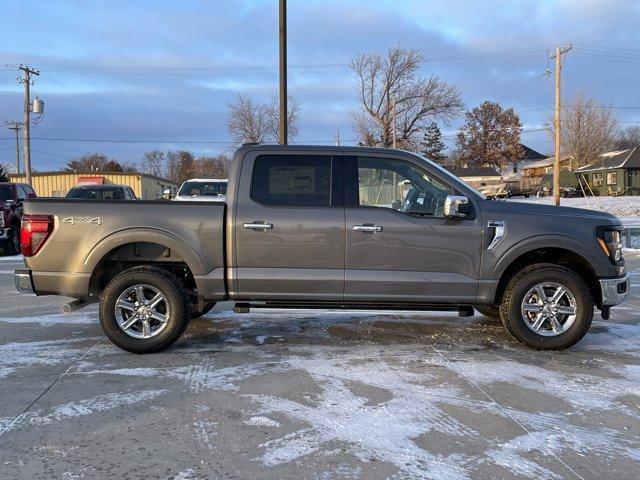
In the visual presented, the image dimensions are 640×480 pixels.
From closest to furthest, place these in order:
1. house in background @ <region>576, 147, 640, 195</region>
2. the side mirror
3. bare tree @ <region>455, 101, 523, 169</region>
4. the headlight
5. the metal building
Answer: the side mirror, the headlight, the metal building, house in background @ <region>576, 147, 640, 195</region>, bare tree @ <region>455, 101, 523, 169</region>

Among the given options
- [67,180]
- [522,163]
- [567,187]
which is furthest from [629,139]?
[67,180]

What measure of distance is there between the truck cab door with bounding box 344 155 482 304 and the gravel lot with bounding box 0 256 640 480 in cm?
66

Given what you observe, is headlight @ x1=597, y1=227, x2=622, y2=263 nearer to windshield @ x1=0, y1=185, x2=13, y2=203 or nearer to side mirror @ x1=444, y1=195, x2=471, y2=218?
side mirror @ x1=444, y1=195, x2=471, y2=218

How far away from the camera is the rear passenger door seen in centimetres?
548

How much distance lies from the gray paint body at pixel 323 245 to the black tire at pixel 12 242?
11.7m

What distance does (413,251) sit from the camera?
216 inches

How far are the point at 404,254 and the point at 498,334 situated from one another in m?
1.87

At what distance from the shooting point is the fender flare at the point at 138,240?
5.49 metres

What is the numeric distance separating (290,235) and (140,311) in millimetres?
1670

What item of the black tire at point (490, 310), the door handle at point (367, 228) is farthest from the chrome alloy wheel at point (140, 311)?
the black tire at point (490, 310)

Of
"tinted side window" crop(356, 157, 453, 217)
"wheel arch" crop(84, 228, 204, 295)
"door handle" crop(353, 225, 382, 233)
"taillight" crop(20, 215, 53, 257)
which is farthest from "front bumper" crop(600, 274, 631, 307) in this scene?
"taillight" crop(20, 215, 53, 257)

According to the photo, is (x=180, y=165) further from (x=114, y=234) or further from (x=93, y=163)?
(x=114, y=234)

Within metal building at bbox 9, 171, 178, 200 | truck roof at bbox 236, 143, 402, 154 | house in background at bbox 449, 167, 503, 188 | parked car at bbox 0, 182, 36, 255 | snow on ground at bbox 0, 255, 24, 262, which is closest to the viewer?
truck roof at bbox 236, 143, 402, 154

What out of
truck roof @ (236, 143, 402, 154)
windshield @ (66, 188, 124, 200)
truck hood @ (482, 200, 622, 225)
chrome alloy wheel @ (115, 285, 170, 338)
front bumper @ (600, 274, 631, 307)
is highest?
truck roof @ (236, 143, 402, 154)
